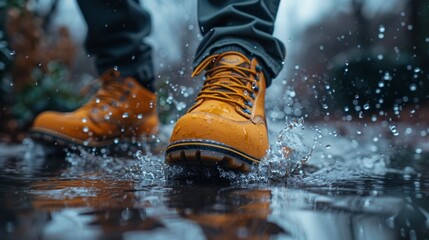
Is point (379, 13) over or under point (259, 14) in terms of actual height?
over

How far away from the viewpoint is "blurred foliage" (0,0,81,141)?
4241 mm

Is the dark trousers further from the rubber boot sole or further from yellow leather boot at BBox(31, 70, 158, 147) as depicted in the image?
the rubber boot sole

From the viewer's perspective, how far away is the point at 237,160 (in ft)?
3.90

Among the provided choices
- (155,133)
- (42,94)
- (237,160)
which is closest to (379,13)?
(42,94)

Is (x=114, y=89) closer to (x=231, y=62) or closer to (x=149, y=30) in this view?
(x=149, y=30)

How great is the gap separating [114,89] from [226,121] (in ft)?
3.13

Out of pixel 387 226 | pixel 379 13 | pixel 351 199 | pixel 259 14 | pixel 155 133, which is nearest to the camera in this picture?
pixel 387 226

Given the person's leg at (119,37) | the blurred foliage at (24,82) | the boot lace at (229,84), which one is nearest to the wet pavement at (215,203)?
the boot lace at (229,84)

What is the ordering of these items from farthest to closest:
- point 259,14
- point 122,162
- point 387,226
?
point 122,162 → point 259,14 → point 387,226

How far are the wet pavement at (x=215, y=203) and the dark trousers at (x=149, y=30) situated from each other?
0.28m

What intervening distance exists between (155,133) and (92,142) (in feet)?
1.17

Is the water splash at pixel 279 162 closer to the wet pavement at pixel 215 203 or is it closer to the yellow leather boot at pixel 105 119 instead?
the wet pavement at pixel 215 203

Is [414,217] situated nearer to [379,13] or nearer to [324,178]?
[324,178]

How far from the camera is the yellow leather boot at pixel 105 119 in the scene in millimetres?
2006
